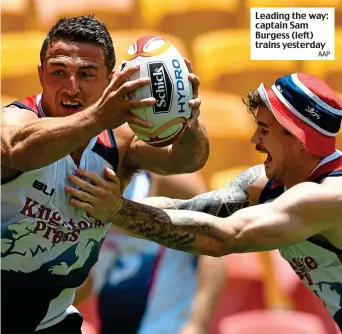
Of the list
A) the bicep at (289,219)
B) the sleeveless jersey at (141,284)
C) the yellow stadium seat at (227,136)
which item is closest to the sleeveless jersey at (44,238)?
the bicep at (289,219)

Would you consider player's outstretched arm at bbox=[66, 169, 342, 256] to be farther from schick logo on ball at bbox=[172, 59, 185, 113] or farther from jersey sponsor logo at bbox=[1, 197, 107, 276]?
schick logo on ball at bbox=[172, 59, 185, 113]

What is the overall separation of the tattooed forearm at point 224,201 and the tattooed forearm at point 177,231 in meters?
0.43

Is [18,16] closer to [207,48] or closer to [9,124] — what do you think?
[207,48]

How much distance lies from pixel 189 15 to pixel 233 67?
580 mm

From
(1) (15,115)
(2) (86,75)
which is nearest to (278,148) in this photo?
(2) (86,75)

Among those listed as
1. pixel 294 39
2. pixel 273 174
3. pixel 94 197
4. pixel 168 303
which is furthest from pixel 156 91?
pixel 294 39

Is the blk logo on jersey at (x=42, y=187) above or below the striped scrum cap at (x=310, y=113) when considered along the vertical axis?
below

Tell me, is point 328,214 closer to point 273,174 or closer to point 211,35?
point 273,174

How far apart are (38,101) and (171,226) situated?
0.77 m

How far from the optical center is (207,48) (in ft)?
25.7

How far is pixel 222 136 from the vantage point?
7.46 m

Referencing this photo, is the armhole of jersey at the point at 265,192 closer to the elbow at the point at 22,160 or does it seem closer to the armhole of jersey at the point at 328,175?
the armhole of jersey at the point at 328,175

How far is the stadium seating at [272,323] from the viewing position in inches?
261

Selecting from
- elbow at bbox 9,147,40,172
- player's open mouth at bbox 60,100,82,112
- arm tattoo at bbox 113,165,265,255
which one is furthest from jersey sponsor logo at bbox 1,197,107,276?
player's open mouth at bbox 60,100,82,112
